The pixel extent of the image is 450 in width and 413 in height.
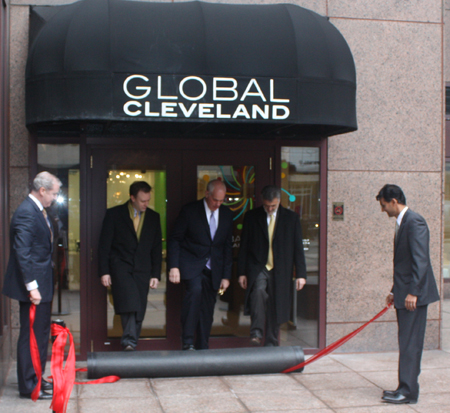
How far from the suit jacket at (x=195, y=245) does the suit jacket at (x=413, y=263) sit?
6.32ft

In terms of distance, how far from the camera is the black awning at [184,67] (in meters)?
5.14

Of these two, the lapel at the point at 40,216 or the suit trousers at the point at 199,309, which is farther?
the suit trousers at the point at 199,309

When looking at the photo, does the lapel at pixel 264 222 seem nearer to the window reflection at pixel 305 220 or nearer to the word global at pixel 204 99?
the window reflection at pixel 305 220

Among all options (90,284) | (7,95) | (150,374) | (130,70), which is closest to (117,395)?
(150,374)

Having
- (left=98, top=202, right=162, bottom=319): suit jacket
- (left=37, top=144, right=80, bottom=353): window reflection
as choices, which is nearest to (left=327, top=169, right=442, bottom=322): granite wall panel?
(left=98, top=202, right=162, bottom=319): suit jacket

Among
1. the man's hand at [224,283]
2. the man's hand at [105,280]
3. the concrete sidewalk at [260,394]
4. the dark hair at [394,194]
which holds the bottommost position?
the concrete sidewalk at [260,394]

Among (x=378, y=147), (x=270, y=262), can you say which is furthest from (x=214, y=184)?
(x=378, y=147)

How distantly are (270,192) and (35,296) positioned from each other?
2555 millimetres

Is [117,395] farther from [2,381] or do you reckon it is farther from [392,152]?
[392,152]

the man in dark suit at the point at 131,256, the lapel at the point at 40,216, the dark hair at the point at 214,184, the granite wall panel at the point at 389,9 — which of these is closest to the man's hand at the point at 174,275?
the man in dark suit at the point at 131,256

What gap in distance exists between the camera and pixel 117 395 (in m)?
5.02

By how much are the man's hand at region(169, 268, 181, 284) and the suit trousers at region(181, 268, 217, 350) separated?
7.0 inches

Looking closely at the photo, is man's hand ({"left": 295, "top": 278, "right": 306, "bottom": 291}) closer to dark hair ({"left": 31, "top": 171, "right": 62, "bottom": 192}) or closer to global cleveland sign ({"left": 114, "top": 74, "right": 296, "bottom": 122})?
global cleveland sign ({"left": 114, "top": 74, "right": 296, "bottom": 122})

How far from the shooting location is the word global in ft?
16.9
